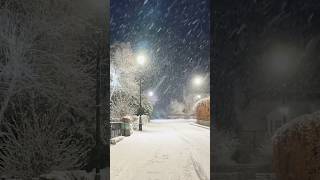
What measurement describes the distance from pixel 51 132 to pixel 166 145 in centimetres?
809

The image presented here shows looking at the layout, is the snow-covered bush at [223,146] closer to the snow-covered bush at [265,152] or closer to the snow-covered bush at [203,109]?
the snow-covered bush at [265,152]

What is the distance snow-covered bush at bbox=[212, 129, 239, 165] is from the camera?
5.05 m

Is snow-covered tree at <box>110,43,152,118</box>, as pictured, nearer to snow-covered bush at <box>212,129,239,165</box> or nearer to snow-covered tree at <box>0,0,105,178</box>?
snow-covered tree at <box>0,0,105,178</box>

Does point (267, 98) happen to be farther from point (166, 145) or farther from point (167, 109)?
point (167, 109)

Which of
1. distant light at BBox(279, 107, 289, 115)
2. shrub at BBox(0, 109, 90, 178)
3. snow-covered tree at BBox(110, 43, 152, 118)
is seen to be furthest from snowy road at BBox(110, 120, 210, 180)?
snow-covered tree at BBox(110, 43, 152, 118)

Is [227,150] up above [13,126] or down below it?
below

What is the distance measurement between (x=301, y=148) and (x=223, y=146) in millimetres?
1038

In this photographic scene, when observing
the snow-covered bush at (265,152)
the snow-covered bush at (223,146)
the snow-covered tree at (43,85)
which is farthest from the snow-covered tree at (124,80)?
the snow-covered bush at (265,152)

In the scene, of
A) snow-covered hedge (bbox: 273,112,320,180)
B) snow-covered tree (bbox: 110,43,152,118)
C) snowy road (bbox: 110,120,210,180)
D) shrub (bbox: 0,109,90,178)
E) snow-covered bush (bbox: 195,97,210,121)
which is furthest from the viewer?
snow-covered bush (bbox: 195,97,210,121)

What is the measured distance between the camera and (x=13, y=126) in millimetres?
4922

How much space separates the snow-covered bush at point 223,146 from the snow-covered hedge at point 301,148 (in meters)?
0.64

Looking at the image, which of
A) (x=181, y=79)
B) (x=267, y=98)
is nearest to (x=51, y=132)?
(x=267, y=98)

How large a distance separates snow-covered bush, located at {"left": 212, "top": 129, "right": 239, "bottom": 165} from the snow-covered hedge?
64 centimetres

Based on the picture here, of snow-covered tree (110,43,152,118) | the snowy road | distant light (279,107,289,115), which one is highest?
snow-covered tree (110,43,152,118)
